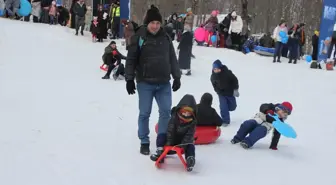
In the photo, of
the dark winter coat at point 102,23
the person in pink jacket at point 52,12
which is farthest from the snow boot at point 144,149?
the person in pink jacket at point 52,12

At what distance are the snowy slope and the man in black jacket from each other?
2.22ft

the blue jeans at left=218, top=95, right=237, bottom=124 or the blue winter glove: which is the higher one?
the blue winter glove

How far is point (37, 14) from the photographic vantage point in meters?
18.1

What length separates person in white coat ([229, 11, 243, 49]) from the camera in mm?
17031

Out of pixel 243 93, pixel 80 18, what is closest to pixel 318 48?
pixel 243 93

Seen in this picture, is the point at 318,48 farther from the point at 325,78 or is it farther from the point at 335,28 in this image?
the point at 325,78

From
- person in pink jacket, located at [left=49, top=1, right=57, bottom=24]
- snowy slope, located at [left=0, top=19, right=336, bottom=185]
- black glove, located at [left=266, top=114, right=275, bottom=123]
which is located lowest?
Result: snowy slope, located at [left=0, top=19, right=336, bottom=185]

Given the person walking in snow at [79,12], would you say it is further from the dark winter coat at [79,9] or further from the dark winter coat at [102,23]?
the dark winter coat at [102,23]

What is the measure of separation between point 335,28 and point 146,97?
14.0 metres

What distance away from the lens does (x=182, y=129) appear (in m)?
4.21

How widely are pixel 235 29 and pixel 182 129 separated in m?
13.6

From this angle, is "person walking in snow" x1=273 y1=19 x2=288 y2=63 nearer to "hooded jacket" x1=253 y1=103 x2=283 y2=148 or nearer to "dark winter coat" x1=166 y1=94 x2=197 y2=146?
"hooded jacket" x1=253 y1=103 x2=283 y2=148

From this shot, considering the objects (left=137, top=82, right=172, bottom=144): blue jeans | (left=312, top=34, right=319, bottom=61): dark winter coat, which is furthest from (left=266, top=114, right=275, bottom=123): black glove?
(left=312, top=34, right=319, bottom=61): dark winter coat

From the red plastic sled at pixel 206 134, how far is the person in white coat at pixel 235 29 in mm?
12410
